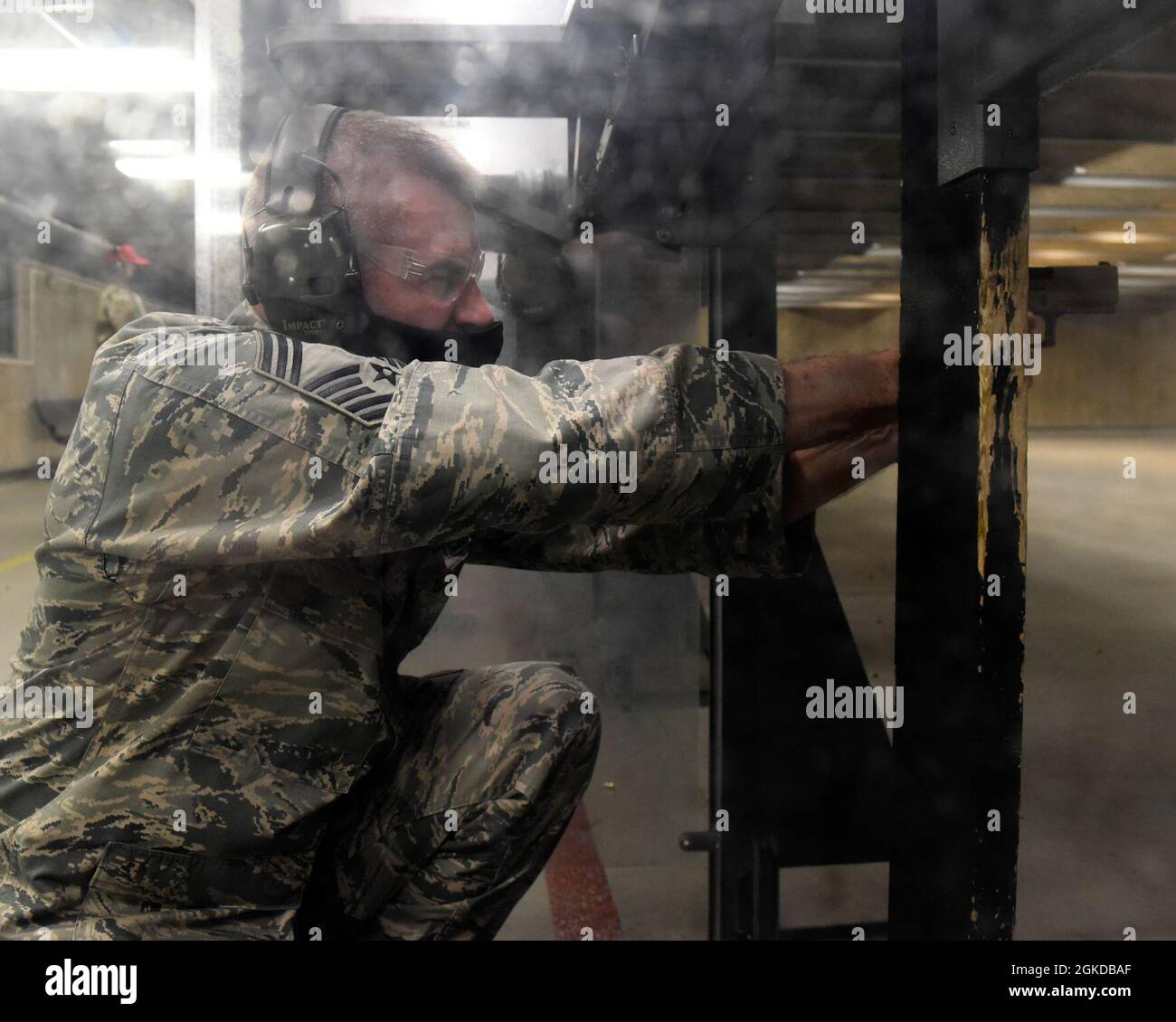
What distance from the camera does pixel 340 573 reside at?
0.80 m

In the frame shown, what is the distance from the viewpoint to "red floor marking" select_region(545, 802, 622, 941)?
1293 millimetres

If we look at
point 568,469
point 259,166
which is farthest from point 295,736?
point 259,166

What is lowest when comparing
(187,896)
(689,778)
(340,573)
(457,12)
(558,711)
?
(689,778)

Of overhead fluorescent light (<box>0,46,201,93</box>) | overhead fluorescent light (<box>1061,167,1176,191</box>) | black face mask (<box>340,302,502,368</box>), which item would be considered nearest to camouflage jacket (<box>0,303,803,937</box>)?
black face mask (<box>340,302,502,368</box>)

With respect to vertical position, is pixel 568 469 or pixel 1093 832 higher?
pixel 568 469

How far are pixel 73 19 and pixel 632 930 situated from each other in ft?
5.28

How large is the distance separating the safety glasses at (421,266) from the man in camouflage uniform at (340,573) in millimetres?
11

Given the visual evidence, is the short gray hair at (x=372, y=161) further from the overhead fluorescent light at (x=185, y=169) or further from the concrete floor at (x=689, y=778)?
the concrete floor at (x=689, y=778)

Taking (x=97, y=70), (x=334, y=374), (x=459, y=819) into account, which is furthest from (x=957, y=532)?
(x=97, y=70)

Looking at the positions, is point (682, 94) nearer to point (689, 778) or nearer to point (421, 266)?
point (421, 266)

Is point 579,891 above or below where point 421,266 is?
below

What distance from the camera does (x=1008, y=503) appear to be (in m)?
0.55

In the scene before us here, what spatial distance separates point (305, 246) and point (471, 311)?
15cm

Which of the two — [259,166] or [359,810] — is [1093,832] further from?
[259,166]
